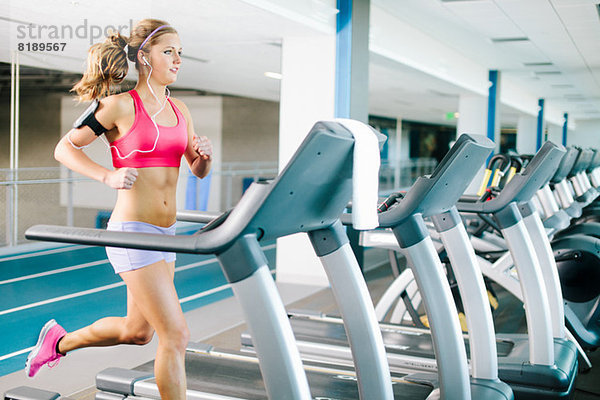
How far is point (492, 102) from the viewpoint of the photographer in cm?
1053

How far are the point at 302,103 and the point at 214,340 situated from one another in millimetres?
2202

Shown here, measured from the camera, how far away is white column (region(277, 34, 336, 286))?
484cm

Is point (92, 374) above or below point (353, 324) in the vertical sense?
below

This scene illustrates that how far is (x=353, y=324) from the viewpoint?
4.96 feet

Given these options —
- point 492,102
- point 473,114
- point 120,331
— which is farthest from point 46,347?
point 492,102

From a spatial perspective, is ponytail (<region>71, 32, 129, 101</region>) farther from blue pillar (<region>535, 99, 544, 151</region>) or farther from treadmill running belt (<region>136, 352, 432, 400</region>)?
blue pillar (<region>535, 99, 544, 151</region>)

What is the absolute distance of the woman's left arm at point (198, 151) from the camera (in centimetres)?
219

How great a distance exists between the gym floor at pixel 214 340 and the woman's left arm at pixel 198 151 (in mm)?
1064

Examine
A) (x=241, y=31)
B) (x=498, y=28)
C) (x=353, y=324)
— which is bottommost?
(x=353, y=324)

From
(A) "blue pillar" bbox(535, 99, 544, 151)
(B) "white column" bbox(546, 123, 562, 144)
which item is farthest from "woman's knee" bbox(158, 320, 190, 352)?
(B) "white column" bbox(546, 123, 562, 144)

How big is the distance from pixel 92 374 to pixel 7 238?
139 inches

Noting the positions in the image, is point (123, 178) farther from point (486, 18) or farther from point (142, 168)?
point (486, 18)

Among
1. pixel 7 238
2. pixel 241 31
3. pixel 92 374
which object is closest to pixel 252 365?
pixel 92 374

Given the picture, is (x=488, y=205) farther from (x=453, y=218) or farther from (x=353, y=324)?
(x=353, y=324)
